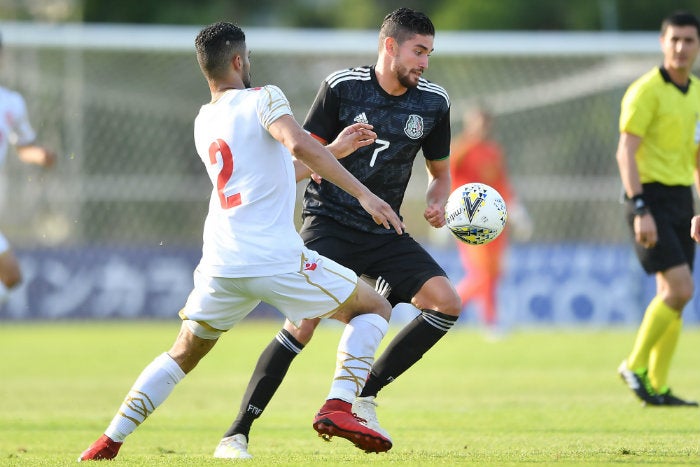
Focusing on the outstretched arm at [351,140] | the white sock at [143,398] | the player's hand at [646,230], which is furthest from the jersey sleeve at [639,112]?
the white sock at [143,398]

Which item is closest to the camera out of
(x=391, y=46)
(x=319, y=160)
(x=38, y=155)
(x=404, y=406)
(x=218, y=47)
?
(x=319, y=160)

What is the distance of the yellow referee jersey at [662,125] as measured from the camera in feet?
27.0

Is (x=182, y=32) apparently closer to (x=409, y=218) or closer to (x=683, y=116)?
(x=409, y=218)

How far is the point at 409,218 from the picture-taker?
20250 millimetres

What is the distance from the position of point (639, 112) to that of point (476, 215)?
2.35 meters

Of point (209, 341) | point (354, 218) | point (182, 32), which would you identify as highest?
point (182, 32)

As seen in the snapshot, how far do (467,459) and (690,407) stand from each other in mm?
2812

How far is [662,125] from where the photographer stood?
8305mm

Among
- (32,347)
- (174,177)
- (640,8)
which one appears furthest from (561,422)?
(640,8)

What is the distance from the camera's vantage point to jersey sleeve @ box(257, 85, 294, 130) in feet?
17.8

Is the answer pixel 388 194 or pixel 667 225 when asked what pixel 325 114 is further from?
pixel 667 225

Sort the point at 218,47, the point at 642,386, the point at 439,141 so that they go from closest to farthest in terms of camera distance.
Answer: the point at 218,47
the point at 439,141
the point at 642,386

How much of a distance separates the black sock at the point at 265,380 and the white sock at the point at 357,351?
1.64ft

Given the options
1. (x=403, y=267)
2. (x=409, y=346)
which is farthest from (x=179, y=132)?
(x=409, y=346)
